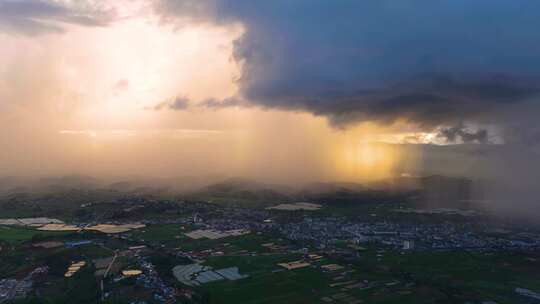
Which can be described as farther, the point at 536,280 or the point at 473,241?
the point at 473,241

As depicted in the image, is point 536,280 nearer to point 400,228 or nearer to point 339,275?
point 339,275

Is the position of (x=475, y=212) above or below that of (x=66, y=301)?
above

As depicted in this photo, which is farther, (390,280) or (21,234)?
(21,234)

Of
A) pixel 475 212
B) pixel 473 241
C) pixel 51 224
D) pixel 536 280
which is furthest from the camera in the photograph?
pixel 475 212

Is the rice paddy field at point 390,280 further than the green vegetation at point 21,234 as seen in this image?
No

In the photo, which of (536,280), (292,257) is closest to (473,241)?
(536,280)

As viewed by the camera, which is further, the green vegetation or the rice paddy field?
the green vegetation

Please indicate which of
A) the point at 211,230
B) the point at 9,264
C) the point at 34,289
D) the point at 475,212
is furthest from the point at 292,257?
the point at 475,212

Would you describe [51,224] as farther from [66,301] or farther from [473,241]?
[473,241]

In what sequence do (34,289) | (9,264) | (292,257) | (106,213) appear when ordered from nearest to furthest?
(34,289) < (9,264) < (292,257) < (106,213)
